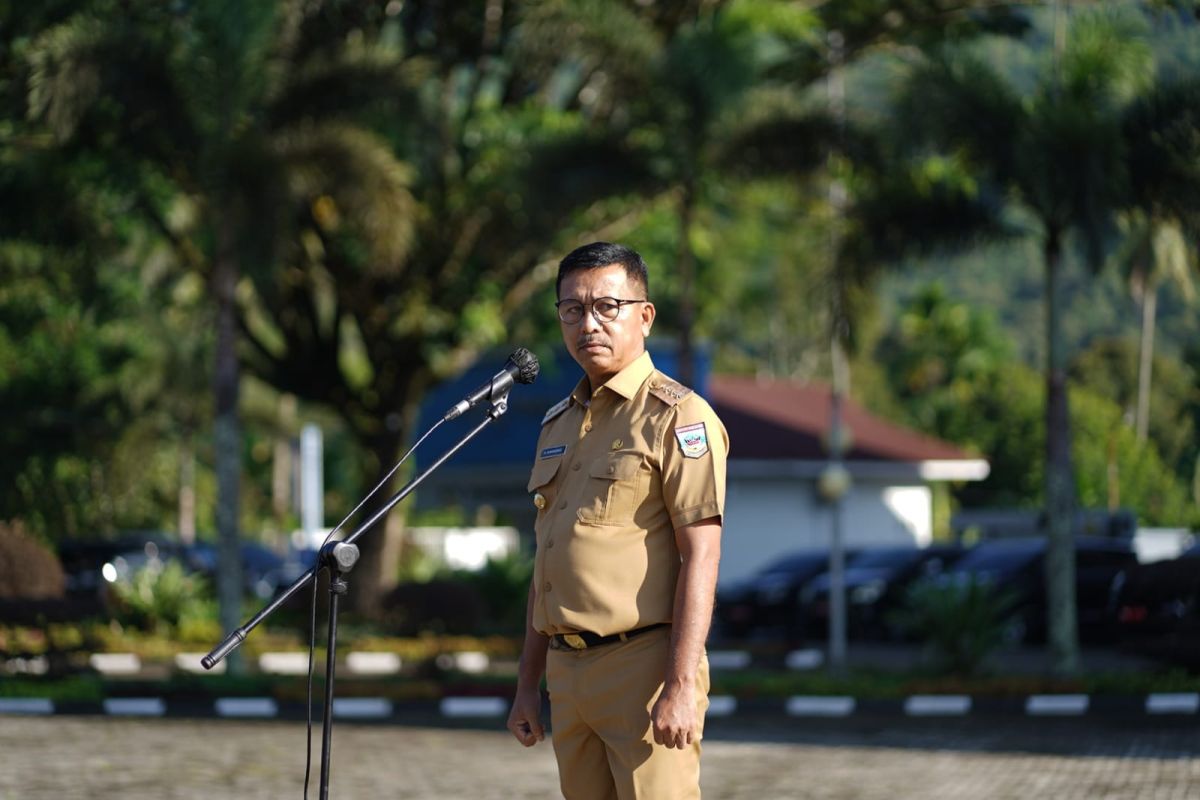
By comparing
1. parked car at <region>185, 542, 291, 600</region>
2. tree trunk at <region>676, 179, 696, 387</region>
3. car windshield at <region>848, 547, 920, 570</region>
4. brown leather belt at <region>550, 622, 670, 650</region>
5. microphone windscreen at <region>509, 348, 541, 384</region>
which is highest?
tree trunk at <region>676, 179, 696, 387</region>

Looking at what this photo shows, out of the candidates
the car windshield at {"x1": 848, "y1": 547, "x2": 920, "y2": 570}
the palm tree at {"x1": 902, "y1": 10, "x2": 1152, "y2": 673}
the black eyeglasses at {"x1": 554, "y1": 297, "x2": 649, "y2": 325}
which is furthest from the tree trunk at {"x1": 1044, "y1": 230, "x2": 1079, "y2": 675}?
the black eyeglasses at {"x1": 554, "y1": 297, "x2": 649, "y2": 325}

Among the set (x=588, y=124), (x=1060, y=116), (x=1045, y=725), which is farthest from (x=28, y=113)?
(x=1045, y=725)

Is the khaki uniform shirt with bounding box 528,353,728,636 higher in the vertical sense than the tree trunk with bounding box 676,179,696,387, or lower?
lower

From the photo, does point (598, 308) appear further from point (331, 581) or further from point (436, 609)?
point (436, 609)

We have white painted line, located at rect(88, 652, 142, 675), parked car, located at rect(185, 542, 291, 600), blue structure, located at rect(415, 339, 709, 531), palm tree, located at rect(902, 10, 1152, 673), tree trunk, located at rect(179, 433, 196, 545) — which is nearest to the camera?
palm tree, located at rect(902, 10, 1152, 673)

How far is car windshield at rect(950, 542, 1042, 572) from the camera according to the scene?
26.0 metres

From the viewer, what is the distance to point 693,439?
15.5 ft

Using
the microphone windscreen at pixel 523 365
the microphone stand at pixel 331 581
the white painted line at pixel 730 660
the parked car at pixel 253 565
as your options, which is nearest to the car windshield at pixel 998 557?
the white painted line at pixel 730 660

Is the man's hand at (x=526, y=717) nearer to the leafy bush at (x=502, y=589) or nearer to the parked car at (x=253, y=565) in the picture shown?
the leafy bush at (x=502, y=589)

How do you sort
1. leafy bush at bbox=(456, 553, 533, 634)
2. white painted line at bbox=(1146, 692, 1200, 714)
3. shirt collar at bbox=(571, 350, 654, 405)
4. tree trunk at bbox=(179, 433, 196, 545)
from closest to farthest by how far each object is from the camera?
1. shirt collar at bbox=(571, 350, 654, 405)
2. white painted line at bbox=(1146, 692, 1200, 714)
3. leafy bush at bbox=(456, 553, 533, 634)
4. tree trunk at bbox=(179, 433, 196, 545)

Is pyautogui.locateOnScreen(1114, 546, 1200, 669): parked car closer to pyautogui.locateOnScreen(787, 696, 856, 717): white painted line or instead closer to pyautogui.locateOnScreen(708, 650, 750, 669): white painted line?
pyautogui.locateOnScreen(787, 696, 856, 717): white painted line

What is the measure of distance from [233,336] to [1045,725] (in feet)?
28.6

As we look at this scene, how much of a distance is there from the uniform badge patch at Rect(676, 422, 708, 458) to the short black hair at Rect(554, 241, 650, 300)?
370mm

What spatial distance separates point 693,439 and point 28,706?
12.5m
